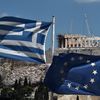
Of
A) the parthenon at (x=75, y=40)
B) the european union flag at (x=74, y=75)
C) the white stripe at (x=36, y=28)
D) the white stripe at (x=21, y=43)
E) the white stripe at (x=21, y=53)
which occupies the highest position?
the parthenon at (x=75, y=40)

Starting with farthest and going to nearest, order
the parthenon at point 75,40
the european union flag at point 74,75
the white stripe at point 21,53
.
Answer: the parthenon at point 75,40, the white stripe at point 21,53, the european union flag at point 74,75

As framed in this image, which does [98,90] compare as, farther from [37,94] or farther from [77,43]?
[77,43]

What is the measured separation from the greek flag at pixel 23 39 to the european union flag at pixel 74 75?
148 centimetres

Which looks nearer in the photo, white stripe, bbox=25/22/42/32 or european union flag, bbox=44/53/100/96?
european union flag, bbox=44/53/100/96

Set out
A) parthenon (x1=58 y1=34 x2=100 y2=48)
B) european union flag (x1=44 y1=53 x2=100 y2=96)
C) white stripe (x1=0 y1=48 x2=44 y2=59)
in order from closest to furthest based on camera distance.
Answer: european union flag (x1=44 y1=53 x2=100 y2=96), white stripe (x1=0 y1=48 x2=44 y2=59), parthenon (x1=58 y1=34 x2=100 y2=48)

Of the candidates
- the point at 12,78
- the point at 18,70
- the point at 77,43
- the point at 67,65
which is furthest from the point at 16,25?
the point at 77,43

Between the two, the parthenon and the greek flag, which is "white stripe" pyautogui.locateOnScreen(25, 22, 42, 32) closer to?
the greek flag

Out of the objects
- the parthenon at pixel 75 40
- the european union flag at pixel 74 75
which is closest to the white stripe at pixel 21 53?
the european union flag at pixel 74 75

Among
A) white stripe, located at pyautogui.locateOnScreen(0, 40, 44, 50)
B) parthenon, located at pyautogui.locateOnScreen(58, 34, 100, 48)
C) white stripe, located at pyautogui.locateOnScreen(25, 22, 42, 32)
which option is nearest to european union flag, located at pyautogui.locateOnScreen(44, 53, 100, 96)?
white stripe, located at pyautogui.locateOnScreen(0, 40, 44, 50)

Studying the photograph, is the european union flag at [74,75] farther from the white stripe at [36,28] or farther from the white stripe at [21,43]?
the white stripe at [36,28]

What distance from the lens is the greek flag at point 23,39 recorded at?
24.4 meters

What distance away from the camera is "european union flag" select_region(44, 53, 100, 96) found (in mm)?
22844

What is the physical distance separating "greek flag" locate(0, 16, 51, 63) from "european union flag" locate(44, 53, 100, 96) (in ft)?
4.86

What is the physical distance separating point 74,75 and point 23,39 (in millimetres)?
2953
